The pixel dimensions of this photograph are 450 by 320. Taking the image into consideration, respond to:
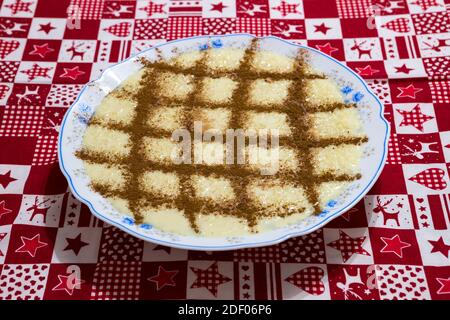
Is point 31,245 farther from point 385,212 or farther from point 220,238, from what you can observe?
point 385,212

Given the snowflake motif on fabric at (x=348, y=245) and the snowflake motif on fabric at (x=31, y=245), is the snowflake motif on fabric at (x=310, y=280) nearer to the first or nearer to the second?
the snowflake motif on fabric at (x=348, y=245)

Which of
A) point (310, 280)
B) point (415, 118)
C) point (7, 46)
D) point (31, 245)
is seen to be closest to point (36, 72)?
point (7, 46)

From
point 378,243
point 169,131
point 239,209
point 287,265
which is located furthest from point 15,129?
point 378,243

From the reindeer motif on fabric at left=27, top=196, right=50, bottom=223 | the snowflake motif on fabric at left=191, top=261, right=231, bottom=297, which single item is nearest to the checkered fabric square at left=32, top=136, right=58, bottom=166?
the reindeer motif on fabric at left=27, top=196, right=50, bottom=223

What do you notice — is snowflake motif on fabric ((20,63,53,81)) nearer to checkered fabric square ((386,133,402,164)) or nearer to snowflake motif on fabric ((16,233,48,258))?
snowflake motif on fabric ((16,233,48,258))

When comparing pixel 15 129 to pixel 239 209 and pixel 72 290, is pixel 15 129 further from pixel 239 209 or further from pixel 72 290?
pixel 239 209

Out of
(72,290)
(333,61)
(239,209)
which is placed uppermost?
(333,61)

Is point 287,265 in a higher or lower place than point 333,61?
lower
